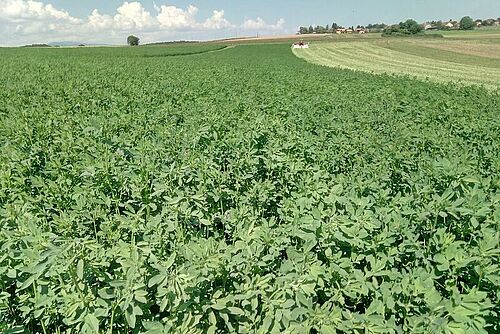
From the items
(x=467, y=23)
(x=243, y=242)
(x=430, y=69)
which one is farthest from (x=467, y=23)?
(x=243, y=242)

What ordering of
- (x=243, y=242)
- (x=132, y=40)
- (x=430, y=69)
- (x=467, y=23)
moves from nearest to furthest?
(x=243, y=242), (x=430, y=69), (x=467, y=23), (x=132, y=40)

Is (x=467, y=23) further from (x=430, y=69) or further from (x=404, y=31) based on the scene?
(x=430, y=69)

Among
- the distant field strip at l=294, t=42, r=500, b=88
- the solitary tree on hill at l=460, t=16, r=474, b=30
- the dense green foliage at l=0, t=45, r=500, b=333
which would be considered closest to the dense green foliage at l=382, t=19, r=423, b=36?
the solitary tree on hill at l=460, t=16, r=474, b=30

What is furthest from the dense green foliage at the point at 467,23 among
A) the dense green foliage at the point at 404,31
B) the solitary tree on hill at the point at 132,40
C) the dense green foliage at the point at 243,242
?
the dense green foliage at the point at 243,242

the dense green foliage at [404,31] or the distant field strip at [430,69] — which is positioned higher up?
the dense green foliage at [404,31]

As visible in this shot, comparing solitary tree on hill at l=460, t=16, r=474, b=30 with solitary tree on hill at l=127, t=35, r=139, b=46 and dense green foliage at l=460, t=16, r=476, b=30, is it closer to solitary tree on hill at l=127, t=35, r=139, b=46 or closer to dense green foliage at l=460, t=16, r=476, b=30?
dense green foliage at l=460, t=16, r=476, b=30

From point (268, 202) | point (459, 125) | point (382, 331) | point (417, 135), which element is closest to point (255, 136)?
point (268, 202)

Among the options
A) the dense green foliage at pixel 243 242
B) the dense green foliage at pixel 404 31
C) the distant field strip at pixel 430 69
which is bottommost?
the distant field strip at pixel 430 69

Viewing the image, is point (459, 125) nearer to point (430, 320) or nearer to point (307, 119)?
point (307, 119)

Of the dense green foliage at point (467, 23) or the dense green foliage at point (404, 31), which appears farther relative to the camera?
the dense green foliage at point (467, 23)

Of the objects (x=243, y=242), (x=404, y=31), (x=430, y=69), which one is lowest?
(x=430, y=69)

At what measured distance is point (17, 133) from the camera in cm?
558

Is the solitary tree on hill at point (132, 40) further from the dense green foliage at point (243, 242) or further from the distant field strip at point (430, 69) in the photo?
the dense green foliage at point (243, 242)

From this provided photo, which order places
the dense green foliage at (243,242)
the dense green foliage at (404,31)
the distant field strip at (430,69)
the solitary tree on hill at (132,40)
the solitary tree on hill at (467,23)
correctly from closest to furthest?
the dense green foliage at (243,242) → the distant field strip at (430,69) → the dense green foliage at (404,31) → the solitary tree on hill at (467,23) → the solitary tree on hill at (132,40)
